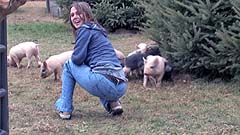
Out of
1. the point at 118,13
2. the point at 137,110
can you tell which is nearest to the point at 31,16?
the point at 118,13

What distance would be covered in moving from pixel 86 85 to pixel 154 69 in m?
2.06

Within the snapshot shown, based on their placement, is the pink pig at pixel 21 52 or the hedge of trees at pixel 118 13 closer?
the pink pig at pixel 21 52

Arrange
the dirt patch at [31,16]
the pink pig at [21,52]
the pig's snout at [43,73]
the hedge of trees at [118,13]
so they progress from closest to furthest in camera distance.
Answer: the pig's snout at [43,73] < the pink pig at [21,52] < the hedge of trees at [118,13] < the dirt patch at [31,16]

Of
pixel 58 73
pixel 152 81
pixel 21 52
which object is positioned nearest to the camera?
pixel 152 81

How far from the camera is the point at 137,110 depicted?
6.25 metres

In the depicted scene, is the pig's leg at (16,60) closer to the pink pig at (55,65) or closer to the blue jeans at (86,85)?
the pink pig at (55,65)

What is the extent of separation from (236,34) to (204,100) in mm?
1019

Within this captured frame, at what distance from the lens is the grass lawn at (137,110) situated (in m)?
5.43

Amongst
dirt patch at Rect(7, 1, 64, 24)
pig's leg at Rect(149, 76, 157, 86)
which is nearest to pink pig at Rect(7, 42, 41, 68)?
pig's leg at Rect(149, 76, 157, 86)

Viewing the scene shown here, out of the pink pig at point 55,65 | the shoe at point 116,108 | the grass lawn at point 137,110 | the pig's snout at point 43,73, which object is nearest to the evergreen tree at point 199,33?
the grass lawn at point 137,110

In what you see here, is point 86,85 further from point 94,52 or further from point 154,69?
point 154,69

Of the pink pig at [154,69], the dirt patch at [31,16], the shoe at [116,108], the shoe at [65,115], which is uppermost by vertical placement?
the shoe at [116,108]

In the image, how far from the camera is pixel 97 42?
5.82 metres

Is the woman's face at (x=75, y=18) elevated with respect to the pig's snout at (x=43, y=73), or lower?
elevated
